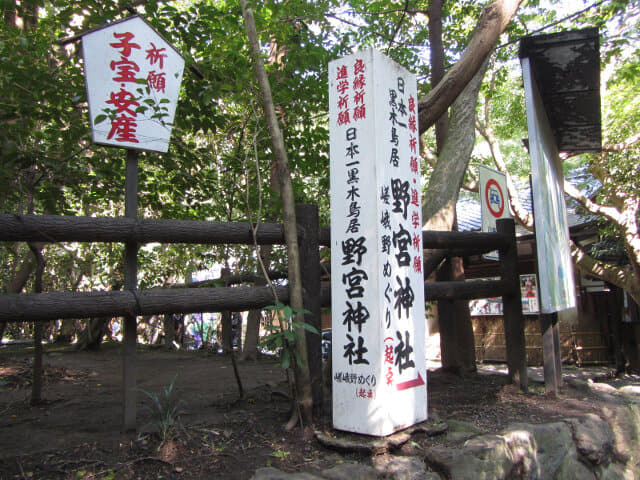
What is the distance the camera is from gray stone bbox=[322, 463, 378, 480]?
8.51 ft

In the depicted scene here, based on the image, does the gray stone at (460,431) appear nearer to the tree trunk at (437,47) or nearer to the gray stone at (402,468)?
the gray stone at (402,468)

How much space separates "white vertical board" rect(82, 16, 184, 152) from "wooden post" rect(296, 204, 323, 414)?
4.19 feet

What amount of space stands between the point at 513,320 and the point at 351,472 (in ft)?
9.96

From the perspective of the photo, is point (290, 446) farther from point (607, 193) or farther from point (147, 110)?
point (607, 193)

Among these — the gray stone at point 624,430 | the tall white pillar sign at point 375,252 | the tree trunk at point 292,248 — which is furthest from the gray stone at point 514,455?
the tree trunk at point 292,248

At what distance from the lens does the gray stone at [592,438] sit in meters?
3.83

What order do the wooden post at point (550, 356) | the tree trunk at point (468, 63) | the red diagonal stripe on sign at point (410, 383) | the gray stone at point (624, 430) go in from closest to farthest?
the red diagonal stripe on sign at point (410, 383) → the gray stone at point (624, 430) → the wooden post at point (550, 356) → the tree trunk at point (468, 63)

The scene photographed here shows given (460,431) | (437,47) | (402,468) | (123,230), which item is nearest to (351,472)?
(402,468)

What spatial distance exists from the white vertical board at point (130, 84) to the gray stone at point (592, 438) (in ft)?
13.4

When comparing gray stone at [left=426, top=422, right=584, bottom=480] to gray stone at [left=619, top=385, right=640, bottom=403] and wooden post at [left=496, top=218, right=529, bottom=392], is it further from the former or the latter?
gray stone at [left=619, top=385, right=640, bottom=403]

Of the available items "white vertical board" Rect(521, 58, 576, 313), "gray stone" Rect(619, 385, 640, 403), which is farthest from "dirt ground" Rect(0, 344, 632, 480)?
"white vertical board" Rect(521, 58, 576, 313)

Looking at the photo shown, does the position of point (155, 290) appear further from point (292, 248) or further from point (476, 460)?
point (476, 460)

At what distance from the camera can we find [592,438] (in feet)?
12.8

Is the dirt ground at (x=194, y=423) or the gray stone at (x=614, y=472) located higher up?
the dirt ground at (x=194, y=423)
